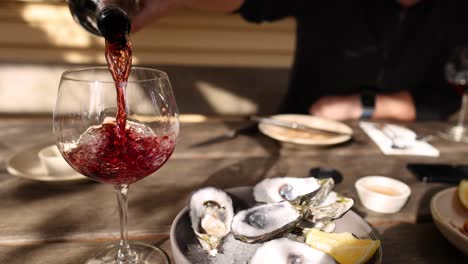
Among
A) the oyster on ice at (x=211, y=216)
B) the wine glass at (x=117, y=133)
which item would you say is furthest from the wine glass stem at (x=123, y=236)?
the oyster on ice at (x=211, y=216)

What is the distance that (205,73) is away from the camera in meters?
2.39

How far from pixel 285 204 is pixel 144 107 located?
301mm

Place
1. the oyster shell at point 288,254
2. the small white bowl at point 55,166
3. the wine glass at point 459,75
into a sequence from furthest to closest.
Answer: the wine glass at point 459,75, the small white bowl at point 55,166, the oyster shell at point 288,254

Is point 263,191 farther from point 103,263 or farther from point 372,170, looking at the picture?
point 372,170

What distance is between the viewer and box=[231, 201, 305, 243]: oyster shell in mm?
548

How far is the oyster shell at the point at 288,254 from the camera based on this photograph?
1.60ft

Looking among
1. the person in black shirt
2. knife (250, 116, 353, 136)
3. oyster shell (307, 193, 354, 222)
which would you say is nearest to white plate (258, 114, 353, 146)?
knife (250, 116, 353, 136)

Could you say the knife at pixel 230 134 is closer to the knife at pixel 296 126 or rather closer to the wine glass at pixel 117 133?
the knife at pixel 296 126

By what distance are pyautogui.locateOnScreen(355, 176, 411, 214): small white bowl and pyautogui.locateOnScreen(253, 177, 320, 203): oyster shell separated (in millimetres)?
207

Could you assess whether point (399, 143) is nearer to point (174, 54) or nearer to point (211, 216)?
point (211, 216)

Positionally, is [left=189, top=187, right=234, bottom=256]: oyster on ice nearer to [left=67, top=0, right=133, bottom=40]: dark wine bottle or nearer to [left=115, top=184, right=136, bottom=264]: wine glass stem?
[left=115, top=184, right=136, bottom=264]: wine glass stem

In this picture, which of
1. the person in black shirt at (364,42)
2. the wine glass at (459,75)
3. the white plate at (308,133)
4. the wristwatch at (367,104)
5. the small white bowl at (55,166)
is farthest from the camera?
the person in black shirt at (364,42)

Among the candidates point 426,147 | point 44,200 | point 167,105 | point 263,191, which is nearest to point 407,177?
point 426,147

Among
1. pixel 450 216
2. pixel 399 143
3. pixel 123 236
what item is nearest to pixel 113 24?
pixel 123 236
